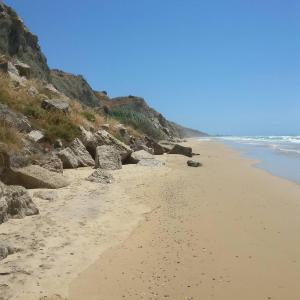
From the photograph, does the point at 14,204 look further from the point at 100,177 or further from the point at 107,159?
the point at 107,159

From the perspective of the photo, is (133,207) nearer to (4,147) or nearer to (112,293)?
(4,147)

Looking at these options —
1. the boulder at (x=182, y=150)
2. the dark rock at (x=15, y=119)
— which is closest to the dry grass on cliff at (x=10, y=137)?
the dark rock at (x=15, y=119)

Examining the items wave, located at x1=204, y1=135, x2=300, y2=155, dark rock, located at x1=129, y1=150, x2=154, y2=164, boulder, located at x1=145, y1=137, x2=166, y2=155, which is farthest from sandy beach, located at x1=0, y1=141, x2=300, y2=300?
wave, located at x1=204, y1=135, x2=300, y2=155

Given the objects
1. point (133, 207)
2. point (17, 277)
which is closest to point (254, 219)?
point (133, 207)

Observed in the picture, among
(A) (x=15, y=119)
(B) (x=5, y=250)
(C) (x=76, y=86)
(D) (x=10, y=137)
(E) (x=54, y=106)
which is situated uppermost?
Answer: (C) (x=76, y=86)

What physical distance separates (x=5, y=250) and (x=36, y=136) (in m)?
8.37

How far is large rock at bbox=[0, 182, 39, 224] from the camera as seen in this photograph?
6.99 meters

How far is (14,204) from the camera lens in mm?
7336

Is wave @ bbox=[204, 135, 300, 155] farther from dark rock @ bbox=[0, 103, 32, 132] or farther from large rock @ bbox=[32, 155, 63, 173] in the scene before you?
large rock @ bbox=[32, 155, 63, 173]

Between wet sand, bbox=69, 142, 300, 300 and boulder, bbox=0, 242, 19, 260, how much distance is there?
3.52 ft

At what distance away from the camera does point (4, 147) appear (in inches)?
388

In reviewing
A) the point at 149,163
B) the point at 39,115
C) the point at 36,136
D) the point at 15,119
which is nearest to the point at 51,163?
the point at 36,136

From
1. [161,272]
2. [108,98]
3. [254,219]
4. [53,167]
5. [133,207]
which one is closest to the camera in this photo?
[161,272]

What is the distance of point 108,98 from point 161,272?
53.6 m
